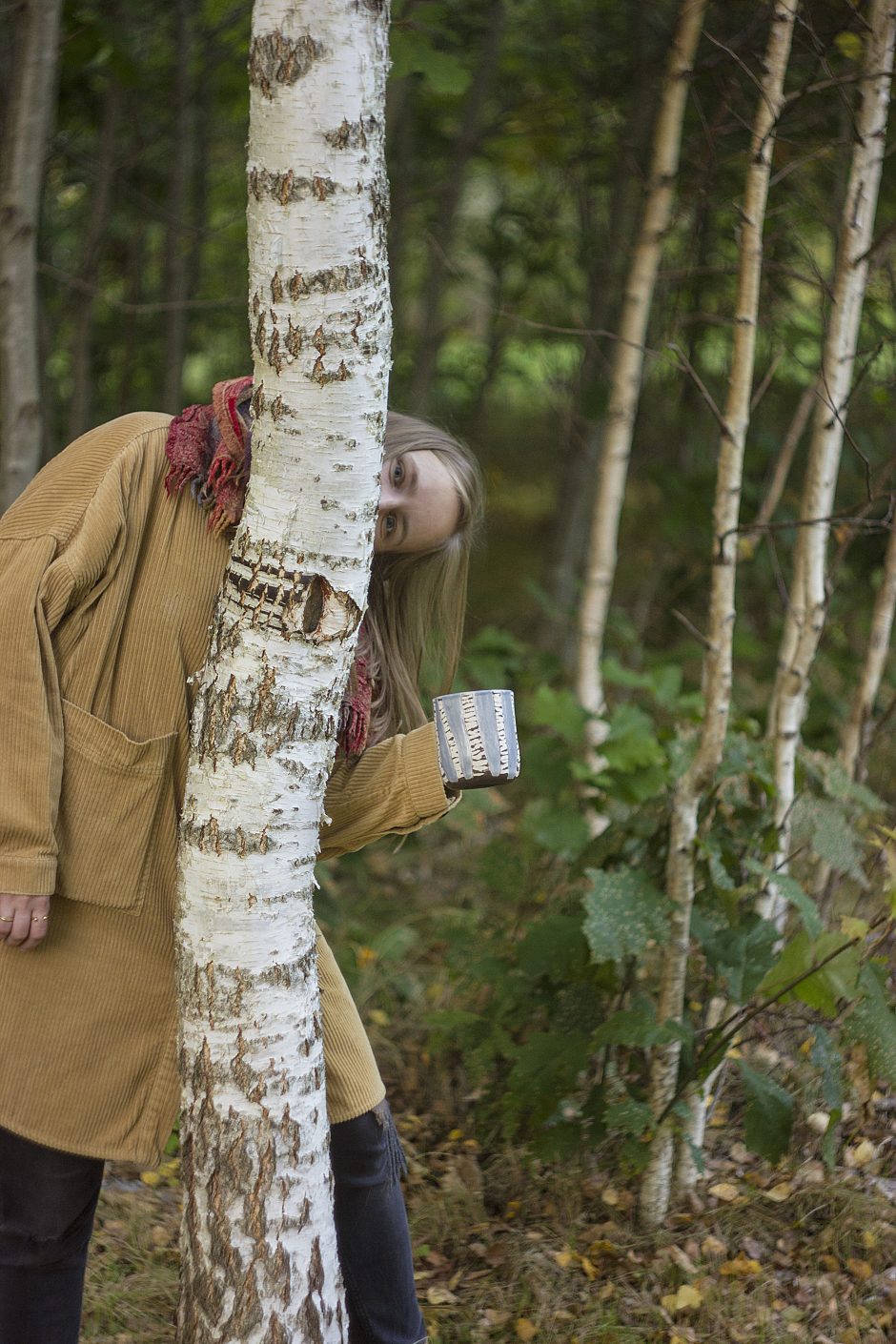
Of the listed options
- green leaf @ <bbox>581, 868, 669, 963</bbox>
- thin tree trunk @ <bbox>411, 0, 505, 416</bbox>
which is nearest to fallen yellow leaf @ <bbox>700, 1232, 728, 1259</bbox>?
green leaf @ <bbox>581, 868, 669, 963</bbox>

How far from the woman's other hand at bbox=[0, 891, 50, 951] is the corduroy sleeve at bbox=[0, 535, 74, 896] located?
0.7 inches

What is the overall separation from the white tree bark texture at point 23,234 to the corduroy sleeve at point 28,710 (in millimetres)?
1210

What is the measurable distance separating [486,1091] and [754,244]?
197 centimetres

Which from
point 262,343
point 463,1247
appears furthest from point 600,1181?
point 262,343

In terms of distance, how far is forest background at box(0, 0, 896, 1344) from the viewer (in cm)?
218

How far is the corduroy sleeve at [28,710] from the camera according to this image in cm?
149

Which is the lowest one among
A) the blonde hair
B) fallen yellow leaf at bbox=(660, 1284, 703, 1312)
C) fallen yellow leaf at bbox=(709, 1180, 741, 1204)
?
fallen yellow leaf at bbox=(660, 1284, 703, 1312)

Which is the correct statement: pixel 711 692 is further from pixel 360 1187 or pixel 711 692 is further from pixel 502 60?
pixel 502 60

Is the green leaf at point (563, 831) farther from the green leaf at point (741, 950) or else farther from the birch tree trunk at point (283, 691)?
the birch tree trunk at point (283, 691)

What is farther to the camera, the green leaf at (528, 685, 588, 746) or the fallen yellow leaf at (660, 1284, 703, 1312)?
the green leaf at (528, 685, 588, 746)

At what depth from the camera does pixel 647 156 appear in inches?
→ 196

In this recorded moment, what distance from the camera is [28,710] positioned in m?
1.50

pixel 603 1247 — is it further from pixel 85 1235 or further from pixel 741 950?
pixel 85 1235

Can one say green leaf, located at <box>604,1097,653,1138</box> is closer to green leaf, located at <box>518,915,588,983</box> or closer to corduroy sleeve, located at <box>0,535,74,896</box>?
green leaf, located at <box>518,915,588,983</box>
